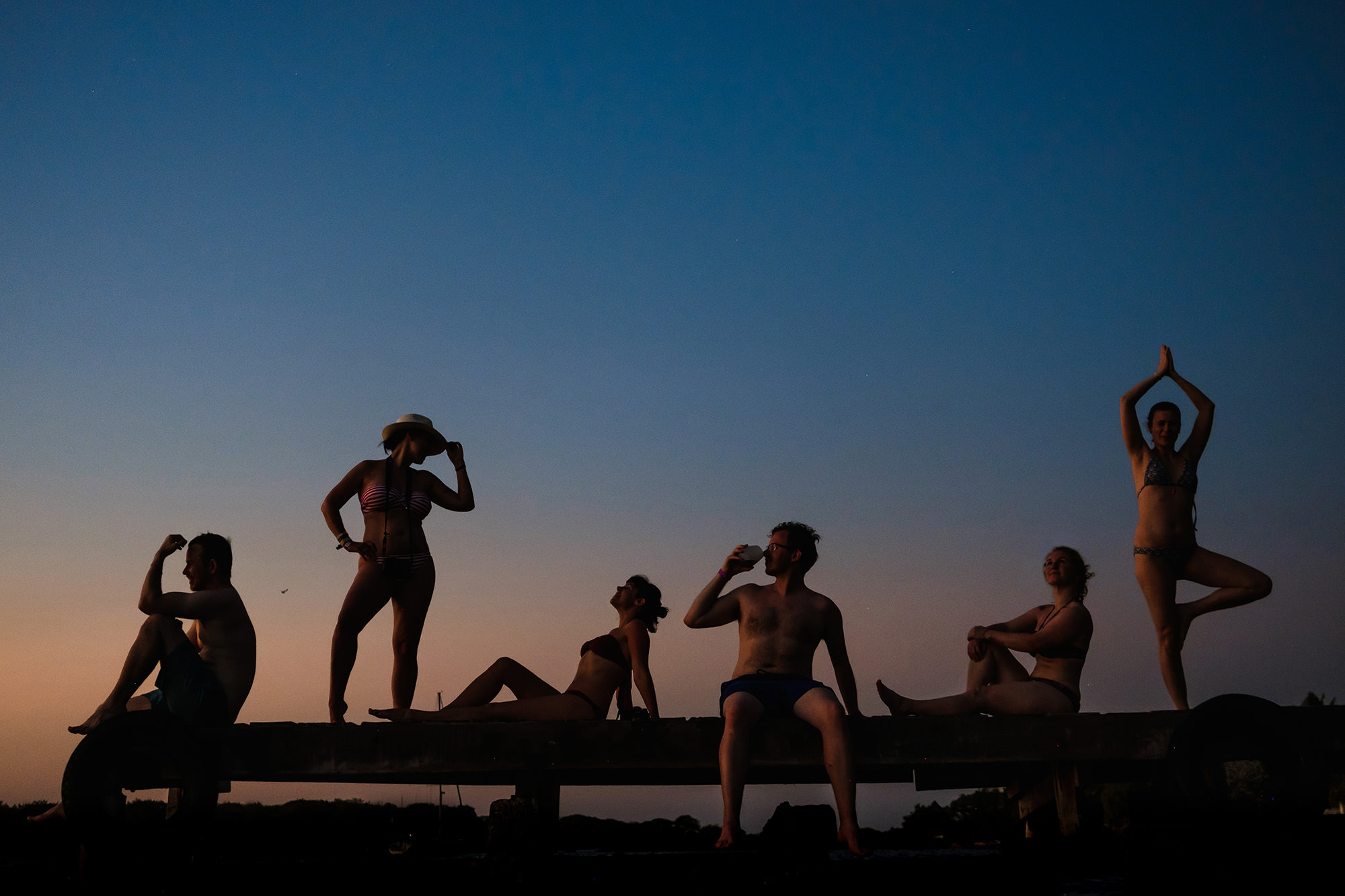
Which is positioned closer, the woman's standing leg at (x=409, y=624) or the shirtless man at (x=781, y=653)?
the shirtless man at (x=781, y=653)

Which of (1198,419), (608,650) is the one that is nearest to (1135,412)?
(1198,419)

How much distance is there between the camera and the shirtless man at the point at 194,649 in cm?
668

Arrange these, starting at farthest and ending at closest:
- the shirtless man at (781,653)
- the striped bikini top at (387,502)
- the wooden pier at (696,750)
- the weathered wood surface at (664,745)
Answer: the striped bikini top at (387,502)
the weathered wood surface at (664,745)
the wooden pier at (696,750)
the shirtless man at (781,653)

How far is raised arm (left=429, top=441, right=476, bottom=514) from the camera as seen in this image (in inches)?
305

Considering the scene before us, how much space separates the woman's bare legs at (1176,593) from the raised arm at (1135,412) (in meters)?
0.76

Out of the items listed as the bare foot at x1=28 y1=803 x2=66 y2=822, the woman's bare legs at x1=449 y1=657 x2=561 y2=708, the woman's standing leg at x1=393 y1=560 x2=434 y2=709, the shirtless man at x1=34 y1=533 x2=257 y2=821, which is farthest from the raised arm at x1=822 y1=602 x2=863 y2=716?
the bare foot at x1=28 y1=803 x2=66 y2=822

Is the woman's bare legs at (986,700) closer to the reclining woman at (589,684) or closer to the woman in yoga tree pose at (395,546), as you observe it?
the reclining woman at (589,684)

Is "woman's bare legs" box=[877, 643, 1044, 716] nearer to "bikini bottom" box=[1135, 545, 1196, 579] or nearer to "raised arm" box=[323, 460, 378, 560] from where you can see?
"bikini bottom" box=[1135, 545, 1196, 579]

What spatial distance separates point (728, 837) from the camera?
5.29m

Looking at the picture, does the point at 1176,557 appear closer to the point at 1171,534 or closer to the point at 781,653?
the point at 1171,534

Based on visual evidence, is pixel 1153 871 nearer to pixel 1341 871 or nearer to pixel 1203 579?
pixel 1341 871

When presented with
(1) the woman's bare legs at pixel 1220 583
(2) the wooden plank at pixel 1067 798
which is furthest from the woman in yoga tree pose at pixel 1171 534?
(2) the wooden plank at pixel 1067 798

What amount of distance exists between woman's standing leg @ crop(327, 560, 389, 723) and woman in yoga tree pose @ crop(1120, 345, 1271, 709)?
17.4ft

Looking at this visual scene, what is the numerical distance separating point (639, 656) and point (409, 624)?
1655mm
